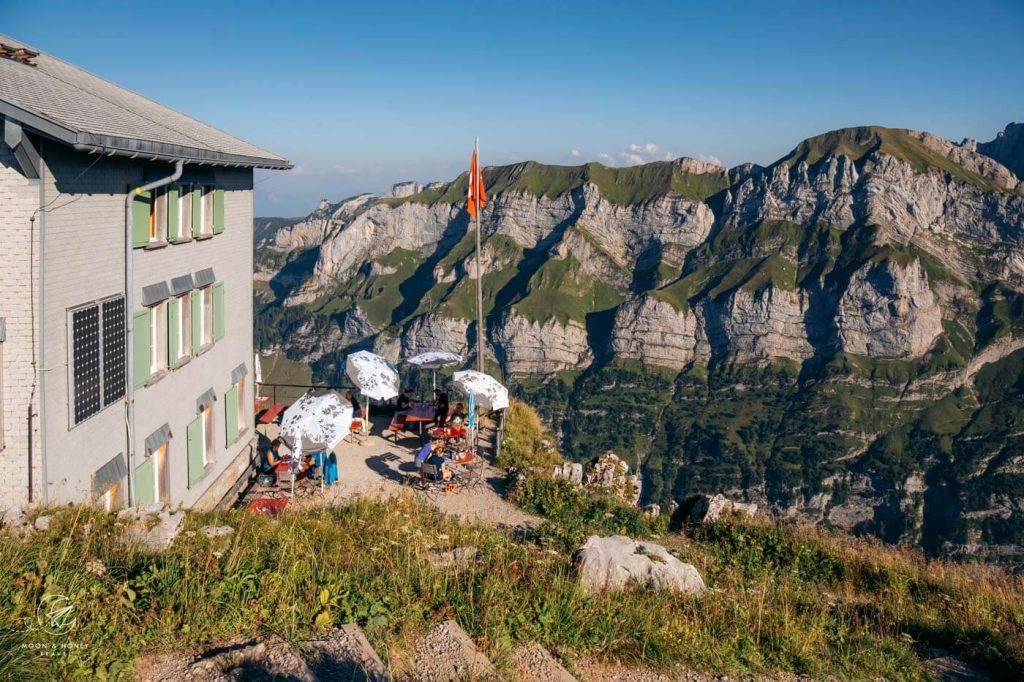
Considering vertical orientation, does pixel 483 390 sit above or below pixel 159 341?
below

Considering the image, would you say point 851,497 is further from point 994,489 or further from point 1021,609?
point 1021,609

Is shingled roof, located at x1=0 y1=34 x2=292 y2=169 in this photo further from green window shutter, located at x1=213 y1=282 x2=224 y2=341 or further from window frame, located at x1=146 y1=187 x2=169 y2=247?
green window shutter, located at x1=213 y1=282 x2=224 y2=341

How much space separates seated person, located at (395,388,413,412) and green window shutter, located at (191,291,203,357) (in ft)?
25.5

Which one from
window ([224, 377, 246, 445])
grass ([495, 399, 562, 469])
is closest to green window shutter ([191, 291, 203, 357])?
window ([224, 377, 246, 445])

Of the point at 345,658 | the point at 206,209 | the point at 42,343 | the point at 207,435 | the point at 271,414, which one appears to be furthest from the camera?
the point at 271,414

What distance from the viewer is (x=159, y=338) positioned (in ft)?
52.3

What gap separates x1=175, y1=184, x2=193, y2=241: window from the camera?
16688 millimetres

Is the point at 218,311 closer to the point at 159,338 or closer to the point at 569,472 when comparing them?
the point at 159,338

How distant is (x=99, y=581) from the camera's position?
6891mm

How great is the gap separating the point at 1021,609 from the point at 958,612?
2.60 ft

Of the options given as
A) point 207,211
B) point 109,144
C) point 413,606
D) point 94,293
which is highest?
point 109,144

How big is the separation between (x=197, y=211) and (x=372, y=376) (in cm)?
687

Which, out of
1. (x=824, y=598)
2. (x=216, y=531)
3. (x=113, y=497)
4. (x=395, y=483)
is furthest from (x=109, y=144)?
(x=824, y=598)

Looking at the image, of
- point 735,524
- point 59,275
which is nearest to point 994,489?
point 735,524
